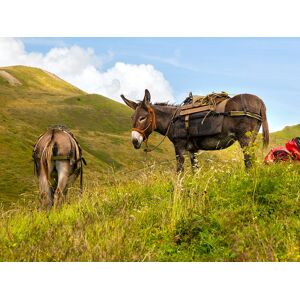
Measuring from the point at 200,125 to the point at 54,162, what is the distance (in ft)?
14.3

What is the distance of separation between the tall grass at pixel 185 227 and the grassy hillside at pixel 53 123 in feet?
128

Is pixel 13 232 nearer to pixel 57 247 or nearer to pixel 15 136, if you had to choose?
pixel 57 247

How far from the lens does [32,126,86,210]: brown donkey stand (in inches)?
493

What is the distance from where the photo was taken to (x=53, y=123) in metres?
131

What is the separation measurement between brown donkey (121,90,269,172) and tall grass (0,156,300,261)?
306 centimetres

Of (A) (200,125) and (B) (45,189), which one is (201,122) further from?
(B) (45,189)

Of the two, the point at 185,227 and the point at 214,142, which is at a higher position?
the point at 214,142

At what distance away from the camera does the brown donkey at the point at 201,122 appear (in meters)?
12.1

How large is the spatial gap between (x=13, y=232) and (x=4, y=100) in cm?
14744

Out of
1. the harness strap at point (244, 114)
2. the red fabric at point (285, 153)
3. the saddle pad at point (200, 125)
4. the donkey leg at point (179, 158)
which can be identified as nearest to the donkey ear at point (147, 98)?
the saddle pad at point (200, 125)

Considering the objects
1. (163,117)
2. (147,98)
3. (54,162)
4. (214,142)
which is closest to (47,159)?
(54,162)

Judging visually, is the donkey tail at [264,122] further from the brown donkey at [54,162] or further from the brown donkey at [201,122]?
the brown donkey at [54,162]

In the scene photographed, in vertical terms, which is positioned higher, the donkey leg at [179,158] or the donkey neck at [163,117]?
the donkey neck at [163,117]

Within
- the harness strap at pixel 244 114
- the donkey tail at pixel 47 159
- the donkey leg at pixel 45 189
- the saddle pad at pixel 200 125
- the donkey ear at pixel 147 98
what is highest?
the donkey ear at pixel 147 98
